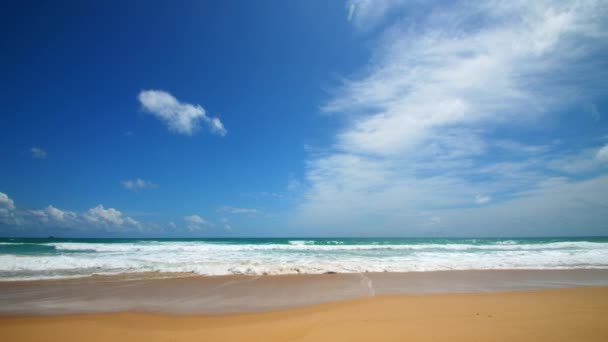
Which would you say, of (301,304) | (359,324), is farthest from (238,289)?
(359,324)

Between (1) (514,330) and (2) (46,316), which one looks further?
(2) (46,316)

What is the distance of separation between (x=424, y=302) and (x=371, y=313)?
5.56 ft

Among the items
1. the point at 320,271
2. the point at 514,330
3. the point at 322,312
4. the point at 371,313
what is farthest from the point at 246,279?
the point at 514,330

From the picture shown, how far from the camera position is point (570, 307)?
18.1 feet

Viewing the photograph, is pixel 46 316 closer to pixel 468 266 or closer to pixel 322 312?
pixel 322 312

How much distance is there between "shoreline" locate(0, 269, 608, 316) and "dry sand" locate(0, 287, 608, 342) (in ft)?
2.07

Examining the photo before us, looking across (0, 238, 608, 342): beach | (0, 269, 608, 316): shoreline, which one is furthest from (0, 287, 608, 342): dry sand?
(0, 269, 608, 316): shoreline

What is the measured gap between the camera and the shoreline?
591cm

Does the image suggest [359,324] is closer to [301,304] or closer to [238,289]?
[301,304]

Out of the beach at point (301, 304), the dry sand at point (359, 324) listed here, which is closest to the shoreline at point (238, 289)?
the beach at point (301, 304)

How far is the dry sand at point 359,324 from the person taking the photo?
12.8 feet

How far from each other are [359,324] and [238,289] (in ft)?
14.8

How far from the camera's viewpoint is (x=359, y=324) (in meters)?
4.36

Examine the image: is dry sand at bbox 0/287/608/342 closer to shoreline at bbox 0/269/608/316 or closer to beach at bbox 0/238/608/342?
beach at bbox 0/238/608/342
